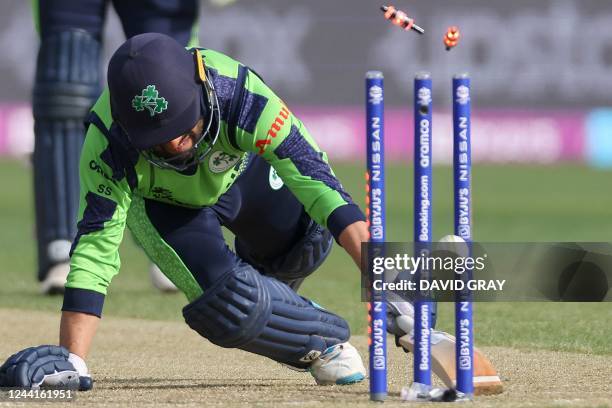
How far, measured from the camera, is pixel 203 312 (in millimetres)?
4645

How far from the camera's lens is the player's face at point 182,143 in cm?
452

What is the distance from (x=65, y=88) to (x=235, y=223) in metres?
2.39

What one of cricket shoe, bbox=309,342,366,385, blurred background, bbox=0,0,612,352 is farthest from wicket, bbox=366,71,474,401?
blurred background, bbox=0,0,612,352

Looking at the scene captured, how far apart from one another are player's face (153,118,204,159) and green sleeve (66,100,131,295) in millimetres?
260

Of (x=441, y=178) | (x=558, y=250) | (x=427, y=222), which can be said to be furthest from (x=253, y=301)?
(x=441, y=178)

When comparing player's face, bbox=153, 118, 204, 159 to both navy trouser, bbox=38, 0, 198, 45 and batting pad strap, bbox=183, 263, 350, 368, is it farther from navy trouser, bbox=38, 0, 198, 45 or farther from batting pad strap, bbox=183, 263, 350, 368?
navy trouser, bbox=38, 0, 198, 45

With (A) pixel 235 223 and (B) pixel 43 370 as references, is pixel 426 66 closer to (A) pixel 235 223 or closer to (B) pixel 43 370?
(A) pixel 235 223

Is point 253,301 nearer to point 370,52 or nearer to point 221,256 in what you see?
point 221,256

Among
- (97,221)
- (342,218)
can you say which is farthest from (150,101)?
(342,218)

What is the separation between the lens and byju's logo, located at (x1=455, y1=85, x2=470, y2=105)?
13.3 ft

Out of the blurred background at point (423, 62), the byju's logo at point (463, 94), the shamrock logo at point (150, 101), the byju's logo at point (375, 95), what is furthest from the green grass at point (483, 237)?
the shamrock logo at point (150, 101)

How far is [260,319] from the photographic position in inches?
184

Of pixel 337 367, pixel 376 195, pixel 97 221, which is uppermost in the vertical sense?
pixel 376 195
